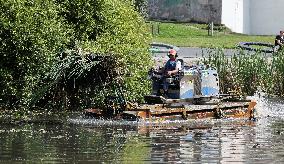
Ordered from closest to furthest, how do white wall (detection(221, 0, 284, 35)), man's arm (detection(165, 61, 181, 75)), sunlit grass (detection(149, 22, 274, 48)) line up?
1. man's arm (detection(165, 61, 181, 75))
2. sunlit grass (detection(149, 22, 274, 48))
3. white wall (detection(221, 0, 284, 35))

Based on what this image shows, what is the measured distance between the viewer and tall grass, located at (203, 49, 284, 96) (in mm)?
30016

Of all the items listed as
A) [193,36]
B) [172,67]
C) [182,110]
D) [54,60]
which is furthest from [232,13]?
[182,110]

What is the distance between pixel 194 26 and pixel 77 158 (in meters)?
→ 40.8

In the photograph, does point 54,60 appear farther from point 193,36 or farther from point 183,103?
point 193,36

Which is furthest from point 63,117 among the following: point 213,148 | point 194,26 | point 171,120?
point 194,26

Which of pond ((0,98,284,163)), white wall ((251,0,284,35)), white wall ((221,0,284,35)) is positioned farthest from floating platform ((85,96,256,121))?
white wall ((251,0,284,35))

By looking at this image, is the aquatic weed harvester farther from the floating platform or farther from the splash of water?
the splash of water

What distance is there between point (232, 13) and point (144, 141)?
40.0 meters

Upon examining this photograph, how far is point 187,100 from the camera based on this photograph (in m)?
25.1

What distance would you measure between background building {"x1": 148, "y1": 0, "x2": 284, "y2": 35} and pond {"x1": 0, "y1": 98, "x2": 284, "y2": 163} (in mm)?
32880

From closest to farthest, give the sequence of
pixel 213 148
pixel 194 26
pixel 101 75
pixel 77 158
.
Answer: pixel 77 158 < pixel 213 148 < pixel 101 75 < pixel 194 26

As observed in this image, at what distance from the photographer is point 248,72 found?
30500 mm

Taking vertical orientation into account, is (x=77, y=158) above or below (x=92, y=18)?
below

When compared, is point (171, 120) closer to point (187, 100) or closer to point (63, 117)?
point (187, 100)
